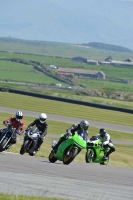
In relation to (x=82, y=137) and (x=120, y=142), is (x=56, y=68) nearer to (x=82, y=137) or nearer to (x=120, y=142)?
(x=120, y=142)

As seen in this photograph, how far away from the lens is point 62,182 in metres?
13.2

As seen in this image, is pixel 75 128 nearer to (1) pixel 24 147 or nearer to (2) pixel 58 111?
(1) pixel 24 147

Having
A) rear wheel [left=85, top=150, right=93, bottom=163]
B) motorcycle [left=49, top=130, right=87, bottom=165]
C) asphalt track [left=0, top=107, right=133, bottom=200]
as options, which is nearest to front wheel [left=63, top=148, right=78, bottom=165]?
motorcycle [left=49, top=130, right=87, bottom=165]

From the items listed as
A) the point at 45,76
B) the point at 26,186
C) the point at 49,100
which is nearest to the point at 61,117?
the point at 49,100

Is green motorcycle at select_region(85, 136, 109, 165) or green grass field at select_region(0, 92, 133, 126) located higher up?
green motorcycle at select_region(85, 136, 109, 165)

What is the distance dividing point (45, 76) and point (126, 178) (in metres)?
146

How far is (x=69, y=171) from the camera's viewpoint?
16109 millimetres

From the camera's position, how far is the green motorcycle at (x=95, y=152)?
22297 mm

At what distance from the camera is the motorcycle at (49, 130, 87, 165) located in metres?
19.1

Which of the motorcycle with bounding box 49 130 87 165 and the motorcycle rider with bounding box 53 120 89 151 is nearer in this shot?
the motorcycle with bounding box 49 130 87 165

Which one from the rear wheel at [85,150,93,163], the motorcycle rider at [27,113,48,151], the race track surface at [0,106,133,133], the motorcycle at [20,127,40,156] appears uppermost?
the motorcycle rider at [27,113,48,151]

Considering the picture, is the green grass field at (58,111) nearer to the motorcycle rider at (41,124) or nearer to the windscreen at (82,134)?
the motorcycle rider at (41,124)

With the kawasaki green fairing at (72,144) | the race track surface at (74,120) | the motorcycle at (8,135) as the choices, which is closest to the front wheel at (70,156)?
the kawasaki green fairing at (72,144)

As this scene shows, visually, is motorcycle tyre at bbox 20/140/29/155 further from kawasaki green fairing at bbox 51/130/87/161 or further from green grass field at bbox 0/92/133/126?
green grass field at bbox 0/92/133/126
